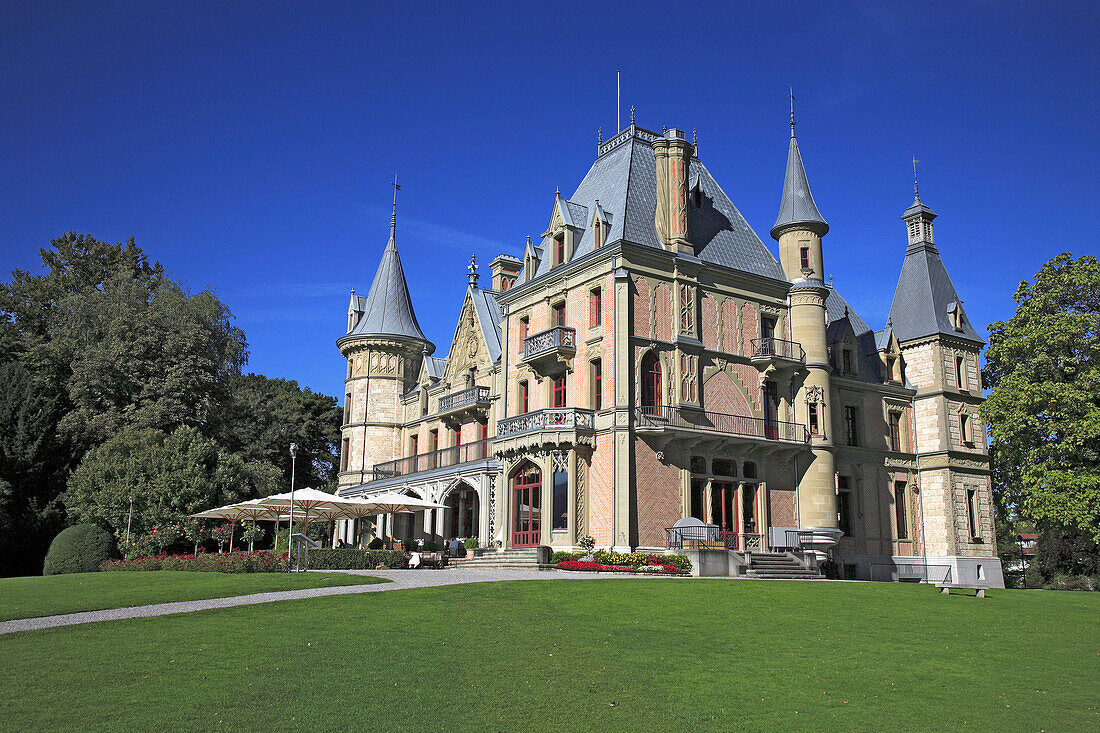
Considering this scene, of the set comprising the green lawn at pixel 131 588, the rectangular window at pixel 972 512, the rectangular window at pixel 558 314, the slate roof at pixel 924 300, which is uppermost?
the slate roof at pixel 924 300

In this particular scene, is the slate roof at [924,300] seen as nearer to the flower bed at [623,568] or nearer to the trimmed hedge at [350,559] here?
the flower bed at [623,568]

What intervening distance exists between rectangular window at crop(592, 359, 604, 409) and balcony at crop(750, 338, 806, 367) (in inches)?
268

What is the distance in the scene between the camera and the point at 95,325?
140ft

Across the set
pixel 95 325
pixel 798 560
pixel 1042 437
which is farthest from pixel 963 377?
pixel 95 325

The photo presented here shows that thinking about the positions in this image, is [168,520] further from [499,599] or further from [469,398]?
[499,599]

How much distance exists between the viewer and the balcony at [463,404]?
4212cm

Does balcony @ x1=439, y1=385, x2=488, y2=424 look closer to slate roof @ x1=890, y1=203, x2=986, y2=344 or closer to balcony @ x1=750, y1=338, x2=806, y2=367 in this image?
balcony @ x1=750, y1=338, x2=806, y2=367

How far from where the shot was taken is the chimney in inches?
1345

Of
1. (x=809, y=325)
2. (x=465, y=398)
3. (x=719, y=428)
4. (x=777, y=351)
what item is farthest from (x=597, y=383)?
(x=465, y=398)

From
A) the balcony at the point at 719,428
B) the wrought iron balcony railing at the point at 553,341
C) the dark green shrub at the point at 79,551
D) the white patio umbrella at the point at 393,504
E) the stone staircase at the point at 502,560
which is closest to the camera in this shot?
the stone staircase at the point at 502,560

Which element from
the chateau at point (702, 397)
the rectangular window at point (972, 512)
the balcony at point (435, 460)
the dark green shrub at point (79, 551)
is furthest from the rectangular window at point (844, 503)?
the dark green shrub at point (79, 551)

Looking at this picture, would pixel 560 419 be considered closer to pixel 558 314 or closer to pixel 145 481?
pixel 558 314

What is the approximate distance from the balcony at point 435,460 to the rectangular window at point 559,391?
417 centimetres

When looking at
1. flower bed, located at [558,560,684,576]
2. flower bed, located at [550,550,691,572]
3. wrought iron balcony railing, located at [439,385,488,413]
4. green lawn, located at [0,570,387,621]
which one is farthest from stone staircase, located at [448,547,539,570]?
wrought iron balcony railing, located at [439,385,488,413]
